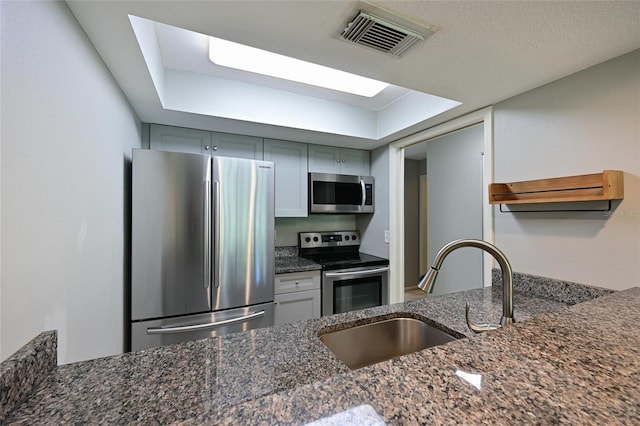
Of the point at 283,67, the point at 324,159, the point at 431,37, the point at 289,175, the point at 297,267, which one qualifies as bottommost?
the point at 297,267

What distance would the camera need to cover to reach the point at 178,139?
7.14 ft

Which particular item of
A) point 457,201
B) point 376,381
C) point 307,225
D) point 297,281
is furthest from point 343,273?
point 376,381

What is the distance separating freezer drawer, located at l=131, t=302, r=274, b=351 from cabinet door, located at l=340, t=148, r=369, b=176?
5.46 feet

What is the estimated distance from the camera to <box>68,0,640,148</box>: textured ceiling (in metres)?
0.91

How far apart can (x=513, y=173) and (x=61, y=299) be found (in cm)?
224

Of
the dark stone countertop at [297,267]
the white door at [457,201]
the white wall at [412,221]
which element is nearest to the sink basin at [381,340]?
the dark stone countertop at [297,267]

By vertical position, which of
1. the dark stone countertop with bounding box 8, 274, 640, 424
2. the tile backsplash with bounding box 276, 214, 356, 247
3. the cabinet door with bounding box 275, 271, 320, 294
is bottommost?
the cabinet door with bounding box 275, 271, 320, 294

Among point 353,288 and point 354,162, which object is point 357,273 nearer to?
point 353,288

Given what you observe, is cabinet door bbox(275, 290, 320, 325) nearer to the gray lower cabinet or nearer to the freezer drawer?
the gray lower cabinet

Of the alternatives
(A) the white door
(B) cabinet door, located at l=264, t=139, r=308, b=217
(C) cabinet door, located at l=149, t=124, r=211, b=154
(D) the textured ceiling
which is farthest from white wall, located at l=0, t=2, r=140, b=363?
(A) the white door

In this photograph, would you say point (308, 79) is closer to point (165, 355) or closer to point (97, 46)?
point (97, 46)

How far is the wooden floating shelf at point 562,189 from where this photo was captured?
1153 millimetres

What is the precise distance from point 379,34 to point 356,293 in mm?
2069

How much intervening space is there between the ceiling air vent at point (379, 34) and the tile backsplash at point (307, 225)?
194 centimetres
